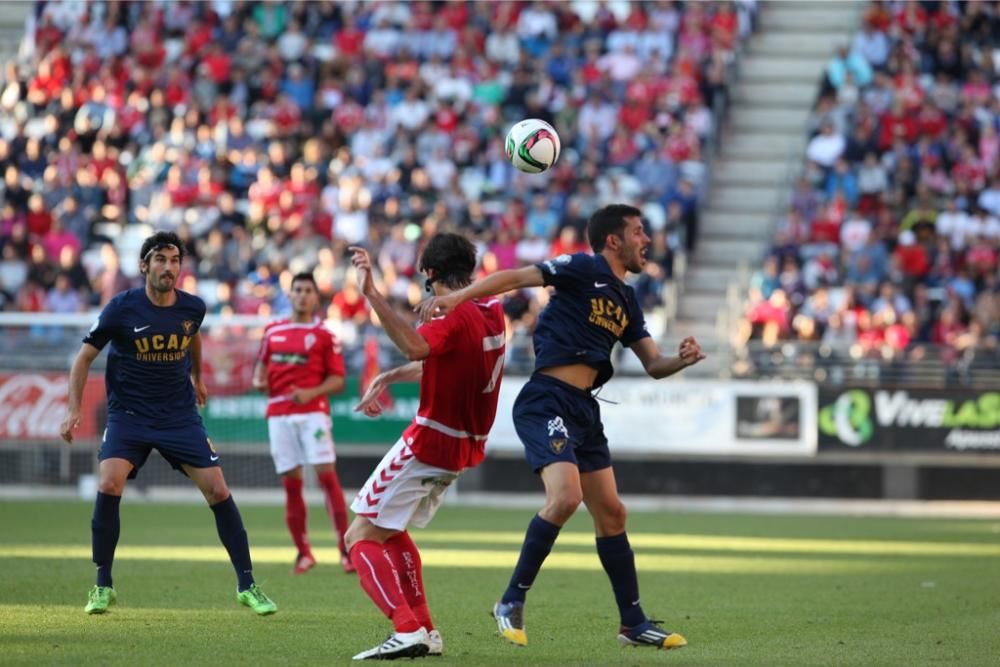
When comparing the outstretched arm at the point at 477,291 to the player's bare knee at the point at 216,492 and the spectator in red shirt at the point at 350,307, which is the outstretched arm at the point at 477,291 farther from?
the spectator in red shirt at the point at 350,307

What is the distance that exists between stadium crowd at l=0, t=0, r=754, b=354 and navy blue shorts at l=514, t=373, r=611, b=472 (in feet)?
49.4

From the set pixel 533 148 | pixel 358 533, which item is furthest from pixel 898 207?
pixel 358 533

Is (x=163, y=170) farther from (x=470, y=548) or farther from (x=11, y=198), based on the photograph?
(x=470, y=548)

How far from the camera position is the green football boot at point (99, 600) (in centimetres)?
1048

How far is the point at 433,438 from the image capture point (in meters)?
8.67

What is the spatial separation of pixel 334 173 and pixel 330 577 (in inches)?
637

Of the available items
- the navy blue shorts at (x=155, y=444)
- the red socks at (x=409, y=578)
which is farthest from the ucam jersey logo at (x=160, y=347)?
the red socks at (x=409, y=578)

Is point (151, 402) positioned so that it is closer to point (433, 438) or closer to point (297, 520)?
point (433, 438)

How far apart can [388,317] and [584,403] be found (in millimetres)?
1794

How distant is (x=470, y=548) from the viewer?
16328 mm

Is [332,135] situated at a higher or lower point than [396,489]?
higher

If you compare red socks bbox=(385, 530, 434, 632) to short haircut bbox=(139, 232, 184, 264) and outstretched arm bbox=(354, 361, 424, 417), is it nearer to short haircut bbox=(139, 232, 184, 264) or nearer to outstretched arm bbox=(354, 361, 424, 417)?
outstretched arm bbox=(354, 361, 424, 417)

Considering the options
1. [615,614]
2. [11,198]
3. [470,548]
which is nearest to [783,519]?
[470,548]

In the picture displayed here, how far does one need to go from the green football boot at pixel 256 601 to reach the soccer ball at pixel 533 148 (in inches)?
124
